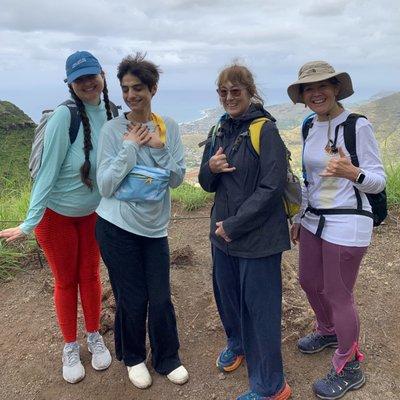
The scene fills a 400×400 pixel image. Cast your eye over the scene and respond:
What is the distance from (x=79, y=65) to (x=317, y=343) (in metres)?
2.58

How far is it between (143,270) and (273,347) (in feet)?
3.11

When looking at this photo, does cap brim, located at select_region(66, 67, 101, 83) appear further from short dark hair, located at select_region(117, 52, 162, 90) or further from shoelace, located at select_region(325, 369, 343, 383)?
shoelace, located at select_region(325, 369, 343, 383)

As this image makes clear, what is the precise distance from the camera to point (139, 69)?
2.48 meters

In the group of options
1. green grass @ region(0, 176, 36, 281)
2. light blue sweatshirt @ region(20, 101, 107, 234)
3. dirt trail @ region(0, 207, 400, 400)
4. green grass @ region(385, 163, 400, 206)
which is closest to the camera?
light blue sweatshirt @ region(20, 101, 107, 234)

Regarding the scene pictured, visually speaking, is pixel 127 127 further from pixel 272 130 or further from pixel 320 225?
pixel 320 225

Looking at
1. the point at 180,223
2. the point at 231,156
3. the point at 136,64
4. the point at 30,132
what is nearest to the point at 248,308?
the point at 231,156

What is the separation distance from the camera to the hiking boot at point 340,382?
9.06 feet

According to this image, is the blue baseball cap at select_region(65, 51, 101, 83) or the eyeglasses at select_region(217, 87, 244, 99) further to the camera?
the blue baseball cap at select_region(65, 51, 101, 83)

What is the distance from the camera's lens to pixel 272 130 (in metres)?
2.30

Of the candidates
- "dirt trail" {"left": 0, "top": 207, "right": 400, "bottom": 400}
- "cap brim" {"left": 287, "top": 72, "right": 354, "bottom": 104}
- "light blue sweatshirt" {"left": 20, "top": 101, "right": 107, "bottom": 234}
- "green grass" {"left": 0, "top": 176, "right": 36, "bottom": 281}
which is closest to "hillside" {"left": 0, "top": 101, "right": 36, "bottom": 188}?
"green grass" {"left": 0, "top": 176, "right": 36, "bottom": 281}

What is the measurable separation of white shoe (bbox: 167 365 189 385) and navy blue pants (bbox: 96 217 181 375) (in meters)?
0.03

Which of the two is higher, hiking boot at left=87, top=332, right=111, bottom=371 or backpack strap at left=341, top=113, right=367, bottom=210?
backpack strap at left=341, top=113, right=367, bottom=210

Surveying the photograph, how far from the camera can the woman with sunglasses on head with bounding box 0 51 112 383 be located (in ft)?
8.57

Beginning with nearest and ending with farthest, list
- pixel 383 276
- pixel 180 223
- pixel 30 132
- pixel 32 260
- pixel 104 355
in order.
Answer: pixel 104 355 < pixel 383 276 < pixel 32 260 < pixel 180 223 < pixel 30 132
